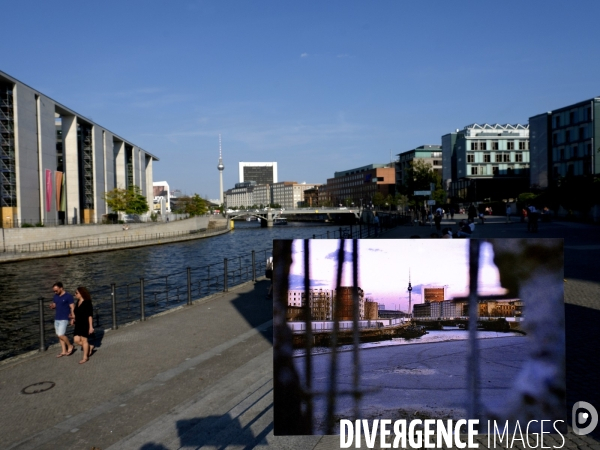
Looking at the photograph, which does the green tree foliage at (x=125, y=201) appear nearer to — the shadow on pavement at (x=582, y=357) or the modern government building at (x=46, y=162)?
the modern government building at (x=46, y=162)

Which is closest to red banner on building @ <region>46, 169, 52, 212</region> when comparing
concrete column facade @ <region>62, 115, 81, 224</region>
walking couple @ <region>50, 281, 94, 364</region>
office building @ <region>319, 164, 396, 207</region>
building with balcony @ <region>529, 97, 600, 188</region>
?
concrete column facade @ <region>62, 115, 81, 224</region>

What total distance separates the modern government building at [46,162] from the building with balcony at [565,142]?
58.7 meters

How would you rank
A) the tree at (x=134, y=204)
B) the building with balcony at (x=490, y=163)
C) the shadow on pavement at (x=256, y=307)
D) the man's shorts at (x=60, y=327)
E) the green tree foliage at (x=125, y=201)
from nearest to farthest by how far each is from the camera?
the man's shorts at (x=60, y=327), the shadow on pavement at (x=256, y=307), the green tree foliage at (x=125, y=201), the tree at (x=134, y=204), the building with balcony at (x=490, y=163)

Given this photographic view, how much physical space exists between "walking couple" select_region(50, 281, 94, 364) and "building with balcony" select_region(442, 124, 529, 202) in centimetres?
8880

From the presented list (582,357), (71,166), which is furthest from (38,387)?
(71,166)

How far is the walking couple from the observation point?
946cm

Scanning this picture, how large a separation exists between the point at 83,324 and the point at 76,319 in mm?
188

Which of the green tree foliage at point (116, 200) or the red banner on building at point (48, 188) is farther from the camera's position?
the green tree foliage at point (116, 200)

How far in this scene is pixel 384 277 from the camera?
155 inches

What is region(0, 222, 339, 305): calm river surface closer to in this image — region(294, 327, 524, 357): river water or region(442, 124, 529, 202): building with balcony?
region(294, 327, 524, 357): river water

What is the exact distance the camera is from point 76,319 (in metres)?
9.66

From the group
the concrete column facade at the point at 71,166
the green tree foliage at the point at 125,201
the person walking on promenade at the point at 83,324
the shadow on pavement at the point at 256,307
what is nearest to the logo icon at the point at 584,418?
the shadow on pavement at the point at 256,307

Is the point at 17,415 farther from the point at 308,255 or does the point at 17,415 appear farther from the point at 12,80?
the point at 12,80

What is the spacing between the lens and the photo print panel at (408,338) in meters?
3.81
